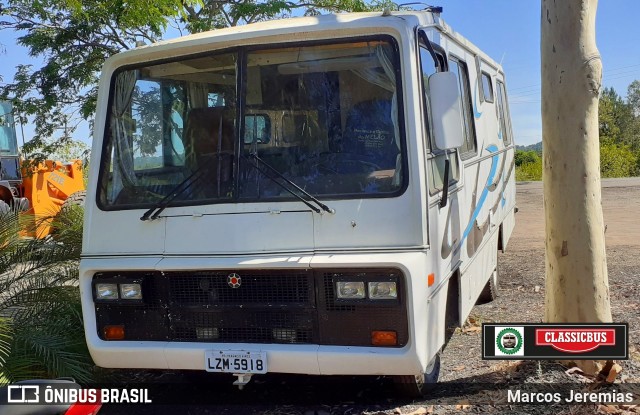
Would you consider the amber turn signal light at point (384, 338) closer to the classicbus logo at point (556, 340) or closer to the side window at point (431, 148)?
the side window at point (431, 148)

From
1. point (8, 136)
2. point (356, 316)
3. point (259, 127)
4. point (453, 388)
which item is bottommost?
A: point (453, 388)

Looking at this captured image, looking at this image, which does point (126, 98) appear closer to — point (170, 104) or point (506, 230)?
point (170, 104)

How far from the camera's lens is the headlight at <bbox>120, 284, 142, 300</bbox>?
468 centimetres

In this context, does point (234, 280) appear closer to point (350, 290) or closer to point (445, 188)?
point (350, 290)

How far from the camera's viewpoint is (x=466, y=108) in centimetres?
626

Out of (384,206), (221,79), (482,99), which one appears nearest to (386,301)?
(384,206)

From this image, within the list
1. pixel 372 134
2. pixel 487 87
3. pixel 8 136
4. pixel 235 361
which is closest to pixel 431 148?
pixel 372 134

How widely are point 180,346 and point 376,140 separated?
1.92m

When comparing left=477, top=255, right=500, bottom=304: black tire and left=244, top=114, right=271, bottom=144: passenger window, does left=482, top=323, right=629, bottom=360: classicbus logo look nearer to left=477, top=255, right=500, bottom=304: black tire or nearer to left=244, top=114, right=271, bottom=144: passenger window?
left=244, top=114, right=271, bottom=144: passenger window

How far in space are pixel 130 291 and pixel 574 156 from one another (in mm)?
3311

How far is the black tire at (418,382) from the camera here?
4.68 meters

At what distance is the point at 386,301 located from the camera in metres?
4.18

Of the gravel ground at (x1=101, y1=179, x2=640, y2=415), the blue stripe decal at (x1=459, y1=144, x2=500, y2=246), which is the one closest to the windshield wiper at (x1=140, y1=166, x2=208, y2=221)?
the gravel ground at (x1=101, y1=179, x2=640, y2=415)

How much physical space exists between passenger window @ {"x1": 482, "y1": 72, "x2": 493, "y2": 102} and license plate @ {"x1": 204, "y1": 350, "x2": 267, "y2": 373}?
419 cm
